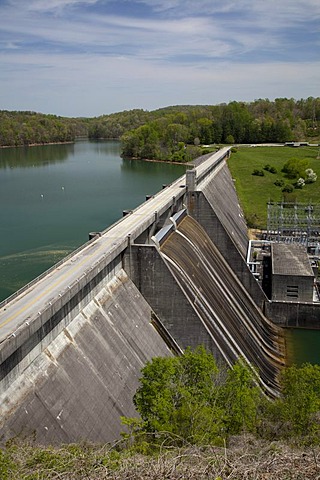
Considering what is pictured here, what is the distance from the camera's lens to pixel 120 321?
1844 cm

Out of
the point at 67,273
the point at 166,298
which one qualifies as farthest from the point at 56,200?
the point at 67,273

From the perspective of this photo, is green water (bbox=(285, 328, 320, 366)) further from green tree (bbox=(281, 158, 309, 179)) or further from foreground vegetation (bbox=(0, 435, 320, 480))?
green tree (bbox=(281, 158, 309, 179))

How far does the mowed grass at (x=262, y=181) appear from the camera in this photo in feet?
175

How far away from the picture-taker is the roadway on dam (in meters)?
14.1

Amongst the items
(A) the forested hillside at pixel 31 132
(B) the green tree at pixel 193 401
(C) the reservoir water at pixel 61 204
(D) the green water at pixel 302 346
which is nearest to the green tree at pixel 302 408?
(B) the green tree at pixel 193 401

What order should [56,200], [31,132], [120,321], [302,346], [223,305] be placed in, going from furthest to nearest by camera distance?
[31,132] → [56,200] → [302,346] → [223,305] → [120,321]

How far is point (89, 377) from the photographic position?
49.5 ft

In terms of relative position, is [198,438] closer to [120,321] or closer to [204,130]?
[120,321]

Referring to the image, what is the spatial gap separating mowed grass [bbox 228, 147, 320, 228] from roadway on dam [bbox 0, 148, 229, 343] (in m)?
24.0

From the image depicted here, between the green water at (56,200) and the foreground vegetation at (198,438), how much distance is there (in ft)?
58.5

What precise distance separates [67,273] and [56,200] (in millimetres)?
37975

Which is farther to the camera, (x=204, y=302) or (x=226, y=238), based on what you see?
(x=226, y=238)

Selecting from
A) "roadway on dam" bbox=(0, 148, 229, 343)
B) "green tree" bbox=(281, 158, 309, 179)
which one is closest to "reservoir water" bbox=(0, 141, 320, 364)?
"roadway on dam" bbox=(0, 148, 229, 343)

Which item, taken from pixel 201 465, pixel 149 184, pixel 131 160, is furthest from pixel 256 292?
pixel 131 160
